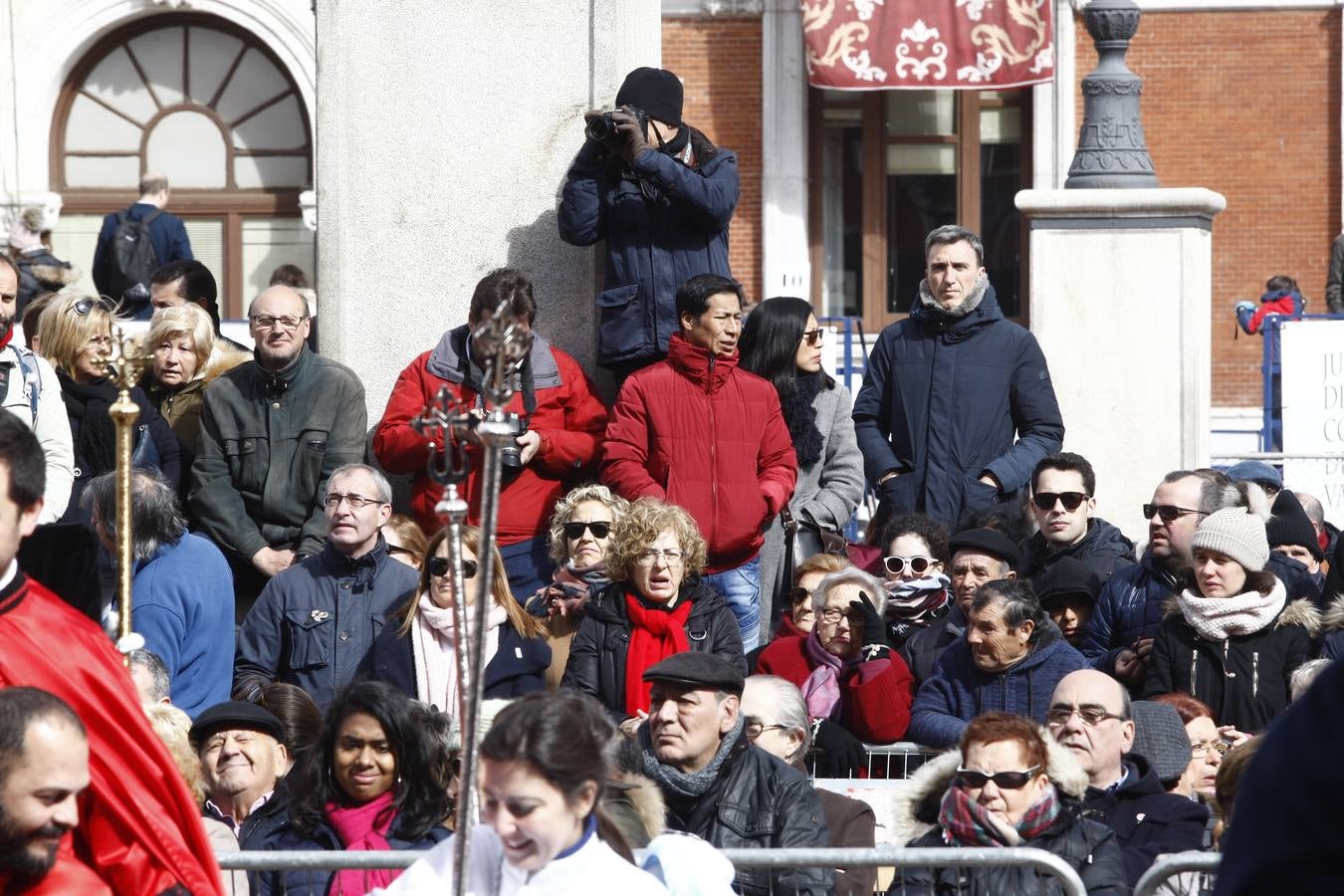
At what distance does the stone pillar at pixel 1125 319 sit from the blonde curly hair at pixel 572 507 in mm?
3214

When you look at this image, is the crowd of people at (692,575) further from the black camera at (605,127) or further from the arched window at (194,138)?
the arched window at (194,138)

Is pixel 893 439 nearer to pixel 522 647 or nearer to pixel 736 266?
pixel 522 647

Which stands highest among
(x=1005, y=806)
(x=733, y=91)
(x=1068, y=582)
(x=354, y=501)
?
(x=733, y=91)

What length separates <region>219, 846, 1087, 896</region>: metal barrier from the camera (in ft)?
16.4

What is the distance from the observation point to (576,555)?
293 inches

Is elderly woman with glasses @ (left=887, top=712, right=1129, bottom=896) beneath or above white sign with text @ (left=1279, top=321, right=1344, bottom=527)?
beneath

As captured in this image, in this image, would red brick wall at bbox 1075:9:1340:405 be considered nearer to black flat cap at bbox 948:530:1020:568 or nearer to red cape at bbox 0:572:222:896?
black flat cap at bbox 948:530:1020:568

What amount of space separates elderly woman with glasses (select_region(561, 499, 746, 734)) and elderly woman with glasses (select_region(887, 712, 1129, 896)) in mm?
1207

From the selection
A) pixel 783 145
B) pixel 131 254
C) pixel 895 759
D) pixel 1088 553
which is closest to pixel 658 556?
pixel 895 759

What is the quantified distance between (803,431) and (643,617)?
57.0 inches

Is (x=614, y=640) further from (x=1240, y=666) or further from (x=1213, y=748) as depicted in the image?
(x=1240, y=666)

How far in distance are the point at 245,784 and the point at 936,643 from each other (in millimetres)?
2343

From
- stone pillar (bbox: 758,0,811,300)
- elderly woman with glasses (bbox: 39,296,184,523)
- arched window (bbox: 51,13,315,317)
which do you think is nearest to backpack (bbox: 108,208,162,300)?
arched window (bbox: 51,13,315,317)

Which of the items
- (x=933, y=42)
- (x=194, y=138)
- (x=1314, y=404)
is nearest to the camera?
(x=1314, y=404)
